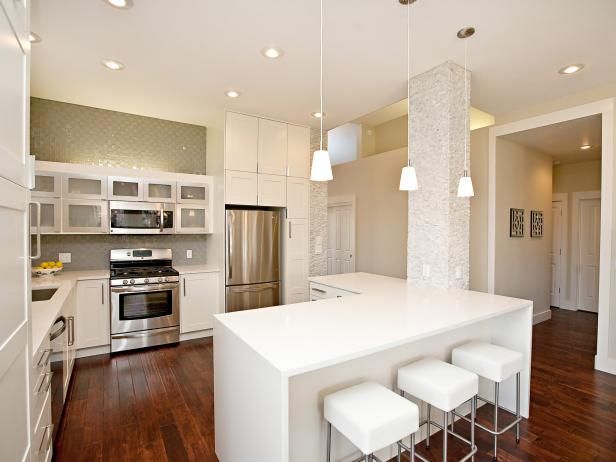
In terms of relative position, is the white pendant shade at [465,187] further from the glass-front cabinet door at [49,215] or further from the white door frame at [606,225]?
the glass-front cabinet door at [49,215]

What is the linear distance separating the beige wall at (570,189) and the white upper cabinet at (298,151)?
4685 mm

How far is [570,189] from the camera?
5.68 m

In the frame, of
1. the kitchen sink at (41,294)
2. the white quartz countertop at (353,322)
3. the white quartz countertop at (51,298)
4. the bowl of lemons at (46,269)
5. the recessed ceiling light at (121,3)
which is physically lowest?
the kitchen sink at (41,294)

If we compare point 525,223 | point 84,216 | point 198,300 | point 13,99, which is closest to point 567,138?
point 525,223

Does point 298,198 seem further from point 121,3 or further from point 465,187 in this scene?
point 121,3

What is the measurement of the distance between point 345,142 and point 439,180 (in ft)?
14.2

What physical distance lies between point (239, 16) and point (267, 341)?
2109 millimetres

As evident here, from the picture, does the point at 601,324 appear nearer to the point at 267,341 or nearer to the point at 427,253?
the point at 427,253

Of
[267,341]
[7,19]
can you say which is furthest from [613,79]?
[7,19]

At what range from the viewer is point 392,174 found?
5094mm

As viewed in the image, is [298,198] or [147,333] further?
[298,198]

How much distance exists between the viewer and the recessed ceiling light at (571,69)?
2.83 metres

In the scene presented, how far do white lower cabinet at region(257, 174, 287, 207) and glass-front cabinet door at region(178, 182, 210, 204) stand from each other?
75 cm

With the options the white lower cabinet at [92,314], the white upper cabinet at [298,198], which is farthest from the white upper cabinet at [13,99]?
the white upper cabinet at [298,198]
